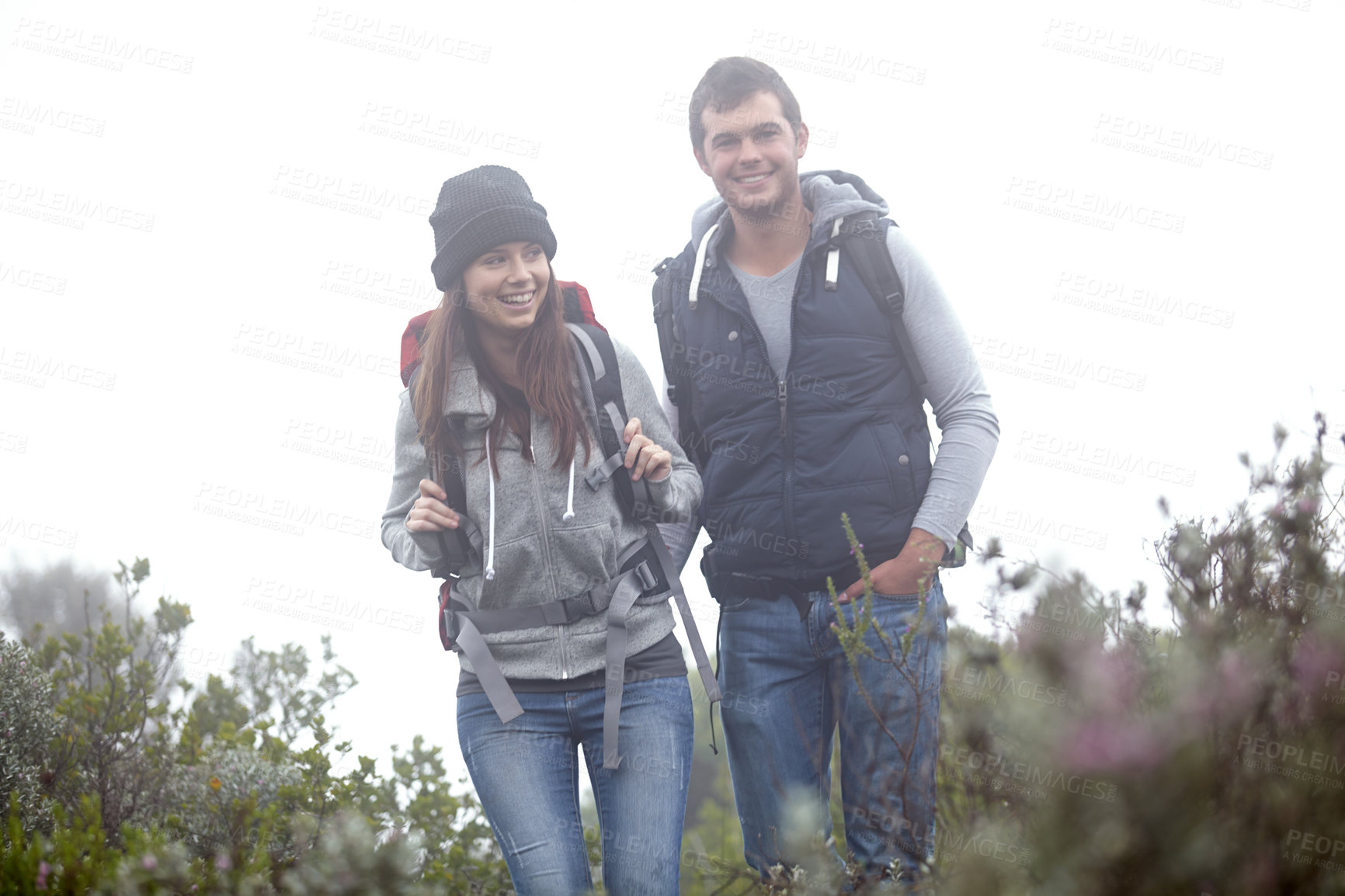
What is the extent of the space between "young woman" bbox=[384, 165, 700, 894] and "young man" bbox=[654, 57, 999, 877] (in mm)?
280

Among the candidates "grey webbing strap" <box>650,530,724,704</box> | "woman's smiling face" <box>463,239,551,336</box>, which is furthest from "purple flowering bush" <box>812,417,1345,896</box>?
"woman's smiling face" <box>463,239,551,336</box>

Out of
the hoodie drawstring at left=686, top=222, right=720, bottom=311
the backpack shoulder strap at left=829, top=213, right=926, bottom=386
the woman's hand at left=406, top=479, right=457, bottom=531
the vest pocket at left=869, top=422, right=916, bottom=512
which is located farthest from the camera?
the hoodie drawstring at left=686, top=222, right=720, bottom=311

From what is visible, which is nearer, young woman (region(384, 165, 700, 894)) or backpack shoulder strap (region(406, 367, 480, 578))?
young woman (region(384, 165, 700, 894))

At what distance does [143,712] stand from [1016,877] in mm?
5094

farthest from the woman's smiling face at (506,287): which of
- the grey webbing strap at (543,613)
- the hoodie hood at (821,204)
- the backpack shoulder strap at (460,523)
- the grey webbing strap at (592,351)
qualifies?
the grey webbing strap at (543,613)

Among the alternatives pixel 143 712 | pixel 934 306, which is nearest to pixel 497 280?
pixel 934 306

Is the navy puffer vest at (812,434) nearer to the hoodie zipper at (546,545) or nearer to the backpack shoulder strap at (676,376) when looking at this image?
the backpack shoulder strap at (676,376)

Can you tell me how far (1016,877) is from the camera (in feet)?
4.05

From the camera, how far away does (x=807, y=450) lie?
3.07 m

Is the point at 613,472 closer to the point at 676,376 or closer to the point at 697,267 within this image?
the point at 676,376

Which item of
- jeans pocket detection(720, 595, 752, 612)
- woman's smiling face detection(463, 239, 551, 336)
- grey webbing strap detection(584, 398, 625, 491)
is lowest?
jeans pocket detection(720, 595, 752, 612)

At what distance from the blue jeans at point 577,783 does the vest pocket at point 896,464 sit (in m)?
0.85

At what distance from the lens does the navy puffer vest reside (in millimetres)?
3018

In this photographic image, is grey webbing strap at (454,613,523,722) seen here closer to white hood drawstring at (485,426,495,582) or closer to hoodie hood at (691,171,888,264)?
white hood drawstring at (485,426,495,582)
